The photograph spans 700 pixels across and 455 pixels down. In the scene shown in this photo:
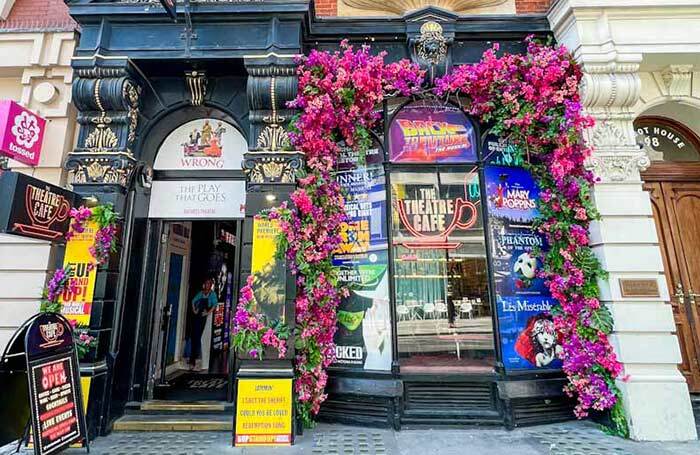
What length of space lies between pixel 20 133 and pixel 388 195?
567cm

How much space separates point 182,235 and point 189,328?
212cm

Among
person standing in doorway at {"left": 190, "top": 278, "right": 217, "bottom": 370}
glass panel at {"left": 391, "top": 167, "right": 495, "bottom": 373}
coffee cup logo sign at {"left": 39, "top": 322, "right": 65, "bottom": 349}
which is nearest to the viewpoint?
coffee cup logo sign at {"left": 39, "top": 322, "right": 65, "bottom": 349}

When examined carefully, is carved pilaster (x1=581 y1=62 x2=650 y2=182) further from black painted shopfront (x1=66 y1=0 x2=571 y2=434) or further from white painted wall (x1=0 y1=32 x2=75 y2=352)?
white painted wall (x1=0 y1=32 x2=75 y2=352)

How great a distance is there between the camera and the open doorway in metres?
6.02

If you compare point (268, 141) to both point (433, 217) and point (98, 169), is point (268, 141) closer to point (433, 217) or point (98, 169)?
point (98, 169)

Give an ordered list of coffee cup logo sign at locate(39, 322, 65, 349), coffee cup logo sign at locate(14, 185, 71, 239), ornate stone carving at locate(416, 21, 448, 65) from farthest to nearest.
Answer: ornate stone carving at locate(416, 21, 448, 65) < coffee cup logo sign at locate(14, 185, 71, 239) < coffee cup logo sign at locate(39, 322, 65, 349)

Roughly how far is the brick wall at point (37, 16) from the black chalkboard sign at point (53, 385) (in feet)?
17.5

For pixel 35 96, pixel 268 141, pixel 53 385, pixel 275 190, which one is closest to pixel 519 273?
pixel 275 190

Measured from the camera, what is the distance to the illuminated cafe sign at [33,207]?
3.94 metres

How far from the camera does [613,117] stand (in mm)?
5391

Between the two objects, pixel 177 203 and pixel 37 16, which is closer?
pixel 177 203

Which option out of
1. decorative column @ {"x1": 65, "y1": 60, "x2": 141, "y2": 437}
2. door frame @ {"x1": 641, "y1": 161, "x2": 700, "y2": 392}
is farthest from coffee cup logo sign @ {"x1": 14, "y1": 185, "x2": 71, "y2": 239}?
door frame @ {"x1": 641, "y1": 161, "x2": 700, "y2": 392}

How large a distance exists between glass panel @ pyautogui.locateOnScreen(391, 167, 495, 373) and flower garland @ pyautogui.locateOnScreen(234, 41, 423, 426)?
105 cm

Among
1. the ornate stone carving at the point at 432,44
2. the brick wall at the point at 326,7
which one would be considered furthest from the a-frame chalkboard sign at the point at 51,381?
the ornate stone carving at the point at 432,44
